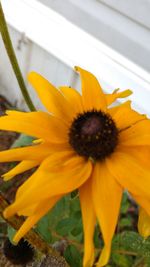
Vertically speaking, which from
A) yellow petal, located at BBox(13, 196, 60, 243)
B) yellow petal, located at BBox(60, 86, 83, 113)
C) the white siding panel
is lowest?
yellow petal, located at BBox(13, 196, 60, 243)

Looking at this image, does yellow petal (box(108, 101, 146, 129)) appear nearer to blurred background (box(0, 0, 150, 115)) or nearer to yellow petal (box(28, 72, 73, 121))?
yellow petal (box(28, 72, 73, 121))

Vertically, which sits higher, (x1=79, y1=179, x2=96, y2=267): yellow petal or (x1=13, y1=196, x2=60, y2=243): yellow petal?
(x1=13, y1=196, x2=60, y2=243): yellow petal

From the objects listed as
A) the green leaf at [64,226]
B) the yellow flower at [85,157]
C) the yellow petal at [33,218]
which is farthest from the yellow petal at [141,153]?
the green leaf at [64,226]

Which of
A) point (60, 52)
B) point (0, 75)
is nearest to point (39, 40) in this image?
point (60, 52)

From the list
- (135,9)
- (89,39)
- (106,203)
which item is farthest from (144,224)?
(89,39)

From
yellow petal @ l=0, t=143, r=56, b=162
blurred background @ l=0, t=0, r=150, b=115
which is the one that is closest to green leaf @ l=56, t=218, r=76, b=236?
yellow petal @ l=0, t=143, r=56, b=162

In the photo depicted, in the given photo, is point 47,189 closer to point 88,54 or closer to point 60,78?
point 88,54

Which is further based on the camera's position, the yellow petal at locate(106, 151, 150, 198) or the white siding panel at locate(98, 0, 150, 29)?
the white siding panel at locate(98, 0, 150, 29)
